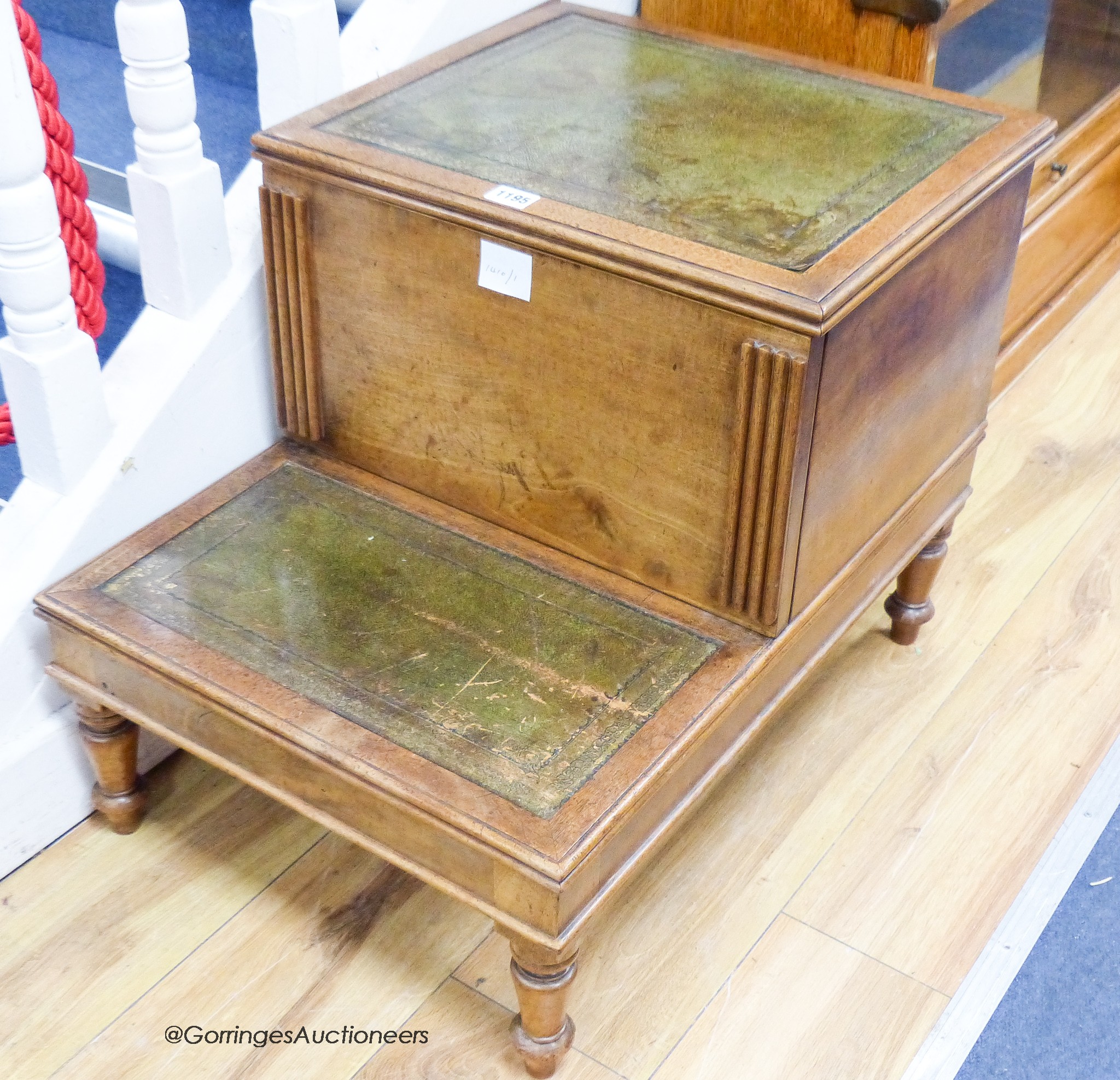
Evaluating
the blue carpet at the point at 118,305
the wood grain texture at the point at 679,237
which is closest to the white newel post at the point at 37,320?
the wood grain texture at the point at 679,237

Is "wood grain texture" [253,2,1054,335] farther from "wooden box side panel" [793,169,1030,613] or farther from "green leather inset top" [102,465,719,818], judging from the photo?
"green leather inset top" [102,465,719,818]

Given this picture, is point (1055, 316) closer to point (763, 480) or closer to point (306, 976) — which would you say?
point (763, 480)

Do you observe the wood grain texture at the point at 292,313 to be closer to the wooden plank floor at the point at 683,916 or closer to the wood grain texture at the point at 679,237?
the wood grain texture at the point at 679,237

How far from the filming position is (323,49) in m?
1.48

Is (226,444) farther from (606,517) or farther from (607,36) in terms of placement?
(607,36)

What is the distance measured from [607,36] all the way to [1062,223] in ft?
3.48

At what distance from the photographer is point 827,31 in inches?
66.1

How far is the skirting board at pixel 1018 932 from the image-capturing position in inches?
53.1

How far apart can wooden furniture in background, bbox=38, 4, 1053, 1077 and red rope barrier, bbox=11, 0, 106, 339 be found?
0.19m

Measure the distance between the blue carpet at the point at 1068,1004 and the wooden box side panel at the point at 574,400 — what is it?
47 cm

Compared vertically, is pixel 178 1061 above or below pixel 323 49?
below

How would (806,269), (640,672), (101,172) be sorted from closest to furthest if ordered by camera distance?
(806,269), (640,672), (101,172)

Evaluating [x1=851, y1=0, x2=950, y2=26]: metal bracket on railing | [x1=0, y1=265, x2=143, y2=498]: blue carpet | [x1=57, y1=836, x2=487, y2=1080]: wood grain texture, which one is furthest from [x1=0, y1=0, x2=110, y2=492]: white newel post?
[x1=851, y1=0, x2=950, y2=26]: metal bracket on railing

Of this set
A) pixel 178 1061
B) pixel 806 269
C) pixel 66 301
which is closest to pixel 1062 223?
pixel 806 269
